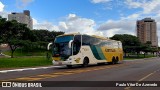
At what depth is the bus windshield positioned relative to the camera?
30688mm

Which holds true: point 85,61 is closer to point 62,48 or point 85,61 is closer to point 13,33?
point 62,48

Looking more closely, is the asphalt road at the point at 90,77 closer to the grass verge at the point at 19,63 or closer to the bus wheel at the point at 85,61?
the bus wheel at the point at 85,61

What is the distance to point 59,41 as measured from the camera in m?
31.3

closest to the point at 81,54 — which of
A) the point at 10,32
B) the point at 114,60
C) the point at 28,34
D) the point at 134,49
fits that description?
the point at 114,60

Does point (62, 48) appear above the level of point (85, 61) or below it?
above

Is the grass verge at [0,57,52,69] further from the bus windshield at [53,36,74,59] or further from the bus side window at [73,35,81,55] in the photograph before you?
the bus side window at [73,35,81,55]

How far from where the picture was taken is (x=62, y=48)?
3095 cm

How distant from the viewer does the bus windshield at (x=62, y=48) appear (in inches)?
1208

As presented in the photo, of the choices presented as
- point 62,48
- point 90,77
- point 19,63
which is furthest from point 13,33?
point 90,77

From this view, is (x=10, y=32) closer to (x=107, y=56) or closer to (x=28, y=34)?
(x=28, y=34)

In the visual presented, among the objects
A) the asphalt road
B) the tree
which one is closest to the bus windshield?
the asphalt road

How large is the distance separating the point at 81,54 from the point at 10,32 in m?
40.4

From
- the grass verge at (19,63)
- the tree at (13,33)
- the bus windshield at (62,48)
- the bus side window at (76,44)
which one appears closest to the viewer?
the bus windshield at (62,48)

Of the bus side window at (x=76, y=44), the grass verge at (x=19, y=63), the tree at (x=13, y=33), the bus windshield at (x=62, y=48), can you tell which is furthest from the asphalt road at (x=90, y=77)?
the tree at (x=13, y=33)
